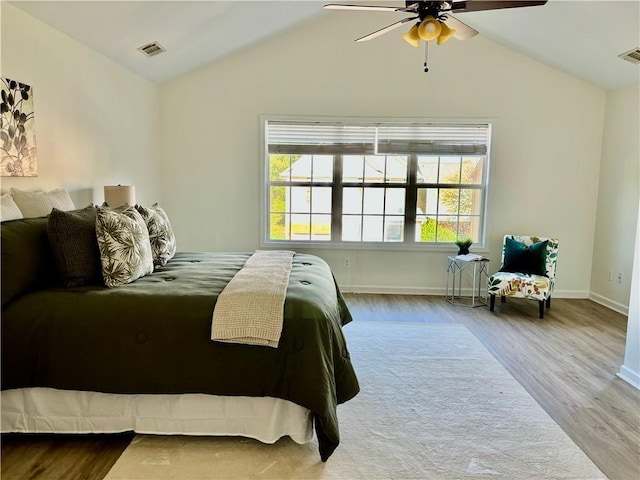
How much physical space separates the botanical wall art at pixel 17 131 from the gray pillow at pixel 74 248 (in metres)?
0.70

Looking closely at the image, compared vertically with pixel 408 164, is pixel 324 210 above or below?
below

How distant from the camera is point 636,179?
4.38 m

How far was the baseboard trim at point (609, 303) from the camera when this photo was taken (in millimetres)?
4524

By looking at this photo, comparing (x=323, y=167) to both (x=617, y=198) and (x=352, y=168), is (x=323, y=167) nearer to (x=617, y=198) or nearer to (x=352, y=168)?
(x=352, y=168)

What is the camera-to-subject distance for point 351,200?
5223mm

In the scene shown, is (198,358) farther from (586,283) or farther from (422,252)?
(586,283)

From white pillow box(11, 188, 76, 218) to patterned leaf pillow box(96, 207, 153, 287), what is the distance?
18.7 inches

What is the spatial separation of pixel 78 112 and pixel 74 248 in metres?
1.68

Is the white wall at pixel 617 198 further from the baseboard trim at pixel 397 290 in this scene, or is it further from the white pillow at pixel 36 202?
the white pillow at pixel 36 202

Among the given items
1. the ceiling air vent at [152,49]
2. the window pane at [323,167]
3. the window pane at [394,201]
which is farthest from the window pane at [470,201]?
the ceiling air vent at [152,49]

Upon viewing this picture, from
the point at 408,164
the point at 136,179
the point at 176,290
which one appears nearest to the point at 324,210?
the point at 408,164

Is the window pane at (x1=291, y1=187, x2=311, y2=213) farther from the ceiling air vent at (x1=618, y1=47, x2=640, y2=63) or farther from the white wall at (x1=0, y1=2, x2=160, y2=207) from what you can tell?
the ceiling air vent at (x1=618, y1=47, x2=640, y2=63)

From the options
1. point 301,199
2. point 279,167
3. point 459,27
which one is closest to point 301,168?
point 279,167

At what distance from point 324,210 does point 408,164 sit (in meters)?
1.15
